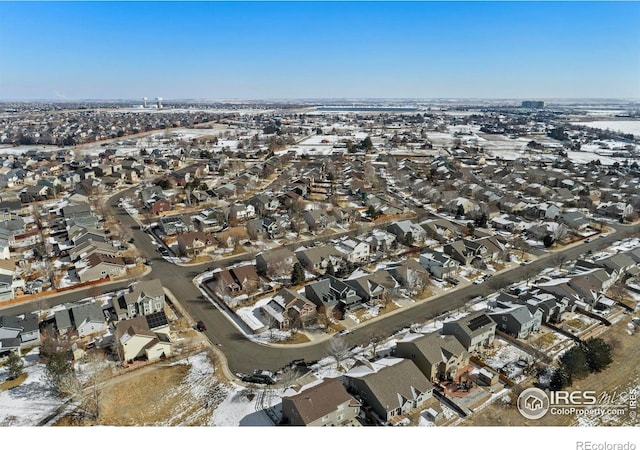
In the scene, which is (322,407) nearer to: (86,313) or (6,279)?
(86,313)

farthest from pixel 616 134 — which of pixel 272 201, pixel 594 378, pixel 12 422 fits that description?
pixel 12 422

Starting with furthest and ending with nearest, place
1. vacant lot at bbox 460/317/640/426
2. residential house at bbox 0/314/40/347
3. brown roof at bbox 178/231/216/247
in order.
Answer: brown roof at bbox 178/231/216/247 → residential house at bbox 0/314/40/347 → vacant lot at bbox 460/317/640/426

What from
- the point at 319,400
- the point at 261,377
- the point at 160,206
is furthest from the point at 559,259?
the point at 160,206

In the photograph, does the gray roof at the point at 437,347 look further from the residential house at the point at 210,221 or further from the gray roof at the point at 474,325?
the residential house at the point at 210,221

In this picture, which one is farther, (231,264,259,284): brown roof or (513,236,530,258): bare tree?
(513,236,530,258): bare tree

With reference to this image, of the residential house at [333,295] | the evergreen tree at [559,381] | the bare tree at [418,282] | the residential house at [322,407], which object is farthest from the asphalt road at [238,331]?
the evergreen tree at [559,381]

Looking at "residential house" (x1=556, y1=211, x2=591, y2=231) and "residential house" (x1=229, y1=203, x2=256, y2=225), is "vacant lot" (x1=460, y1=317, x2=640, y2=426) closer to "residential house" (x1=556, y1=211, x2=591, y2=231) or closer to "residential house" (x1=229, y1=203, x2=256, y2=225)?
"residential house" (x1=556, y1=211, x2=591, y2=231)

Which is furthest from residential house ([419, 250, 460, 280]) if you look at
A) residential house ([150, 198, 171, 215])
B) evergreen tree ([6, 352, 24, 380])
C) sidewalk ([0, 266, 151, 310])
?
residential house ([150, 198, 171, 215])

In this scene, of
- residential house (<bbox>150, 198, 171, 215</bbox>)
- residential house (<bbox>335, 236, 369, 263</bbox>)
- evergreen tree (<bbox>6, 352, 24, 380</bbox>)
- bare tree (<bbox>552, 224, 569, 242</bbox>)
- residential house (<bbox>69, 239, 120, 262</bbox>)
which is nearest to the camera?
evergreen tree (<bbox>6, 352, 24, 380</bbox>)

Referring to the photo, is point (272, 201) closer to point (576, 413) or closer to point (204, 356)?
point (204, 356)
